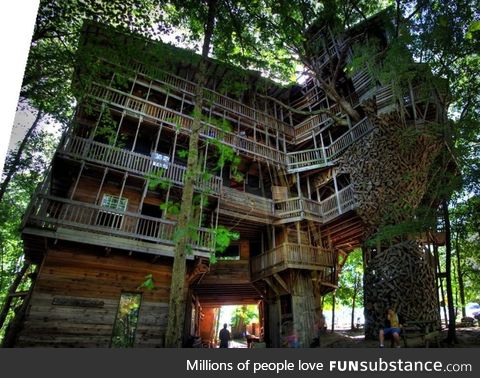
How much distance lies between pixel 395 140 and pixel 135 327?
34.1 ft

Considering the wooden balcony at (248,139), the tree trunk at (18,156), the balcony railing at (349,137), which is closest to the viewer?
the tree trunk at (18,156)

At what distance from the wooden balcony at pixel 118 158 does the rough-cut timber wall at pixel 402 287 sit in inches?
223

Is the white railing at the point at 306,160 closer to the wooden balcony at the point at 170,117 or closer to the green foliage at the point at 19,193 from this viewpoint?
the wooden balcony at the point at 170,117

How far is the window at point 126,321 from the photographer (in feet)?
26.0

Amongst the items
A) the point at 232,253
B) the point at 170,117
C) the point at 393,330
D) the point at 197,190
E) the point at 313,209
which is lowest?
the point at 393,330

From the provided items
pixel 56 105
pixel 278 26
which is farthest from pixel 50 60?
pixel 278 26

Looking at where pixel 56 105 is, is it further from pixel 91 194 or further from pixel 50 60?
pixel 91 194

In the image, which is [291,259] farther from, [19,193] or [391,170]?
[19,193]

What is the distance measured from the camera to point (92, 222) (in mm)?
8578

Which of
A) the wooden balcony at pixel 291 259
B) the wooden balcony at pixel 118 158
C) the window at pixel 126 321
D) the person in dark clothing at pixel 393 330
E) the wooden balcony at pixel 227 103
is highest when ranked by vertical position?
the wooden balcony at pixel 227 103

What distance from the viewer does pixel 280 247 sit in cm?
1165

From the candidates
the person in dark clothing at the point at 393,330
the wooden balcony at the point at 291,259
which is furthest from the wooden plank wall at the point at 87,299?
the person in dark clothing at the point at 393,330

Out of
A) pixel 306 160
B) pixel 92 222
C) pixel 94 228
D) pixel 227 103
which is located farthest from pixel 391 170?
pixel 92 222

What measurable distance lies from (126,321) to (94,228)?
2.91m
